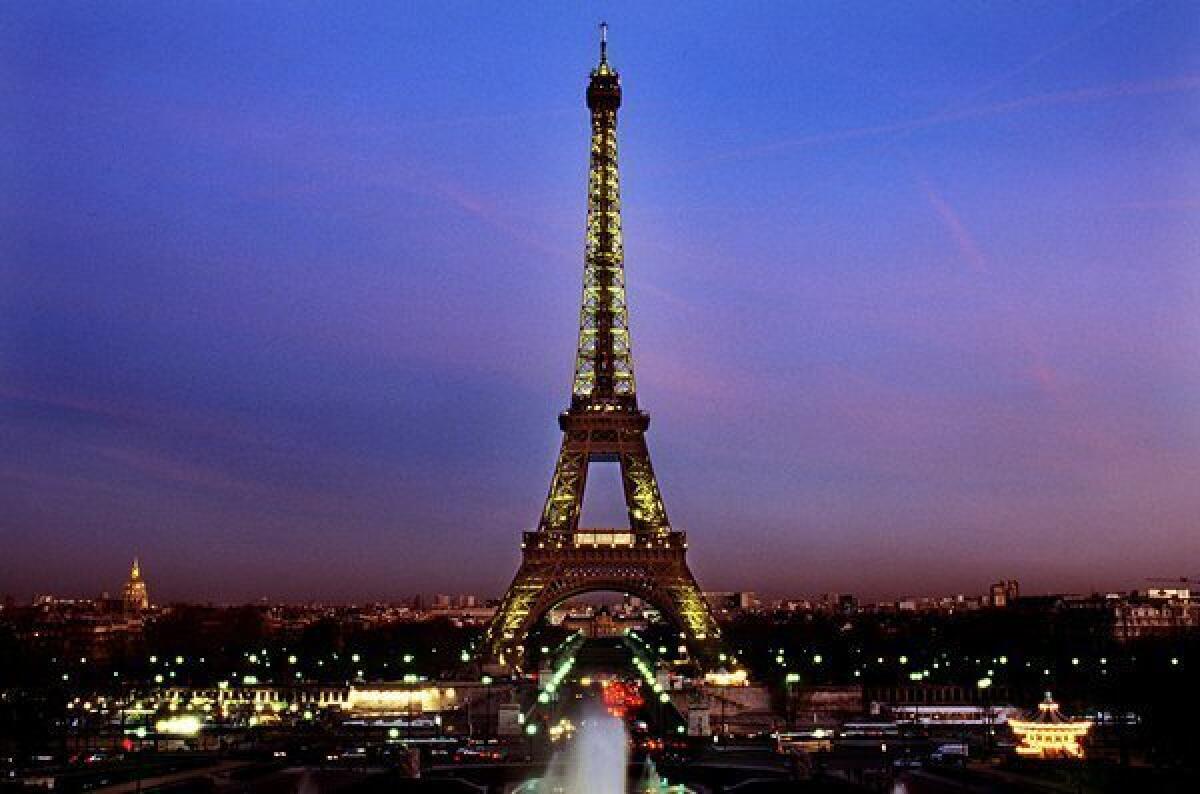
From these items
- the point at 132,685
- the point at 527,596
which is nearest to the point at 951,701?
the point at 527,596

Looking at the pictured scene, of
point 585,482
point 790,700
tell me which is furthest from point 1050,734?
point 585,482

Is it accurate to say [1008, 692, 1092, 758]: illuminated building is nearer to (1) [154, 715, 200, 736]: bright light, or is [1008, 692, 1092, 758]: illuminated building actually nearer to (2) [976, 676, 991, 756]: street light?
(2) [976, 676, 991, 756]: street light

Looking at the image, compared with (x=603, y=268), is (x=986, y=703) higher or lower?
lower

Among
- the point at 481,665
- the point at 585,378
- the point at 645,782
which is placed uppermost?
the point at 585,378

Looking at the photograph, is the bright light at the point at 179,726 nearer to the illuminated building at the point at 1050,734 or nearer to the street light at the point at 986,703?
the street light at the point at 986,703

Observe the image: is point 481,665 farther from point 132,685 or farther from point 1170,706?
point 1170,706

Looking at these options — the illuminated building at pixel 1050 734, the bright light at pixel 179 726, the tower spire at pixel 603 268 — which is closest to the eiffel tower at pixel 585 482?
the tower spire at pixel 603 268

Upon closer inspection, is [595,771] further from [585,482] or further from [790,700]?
[585,482]
